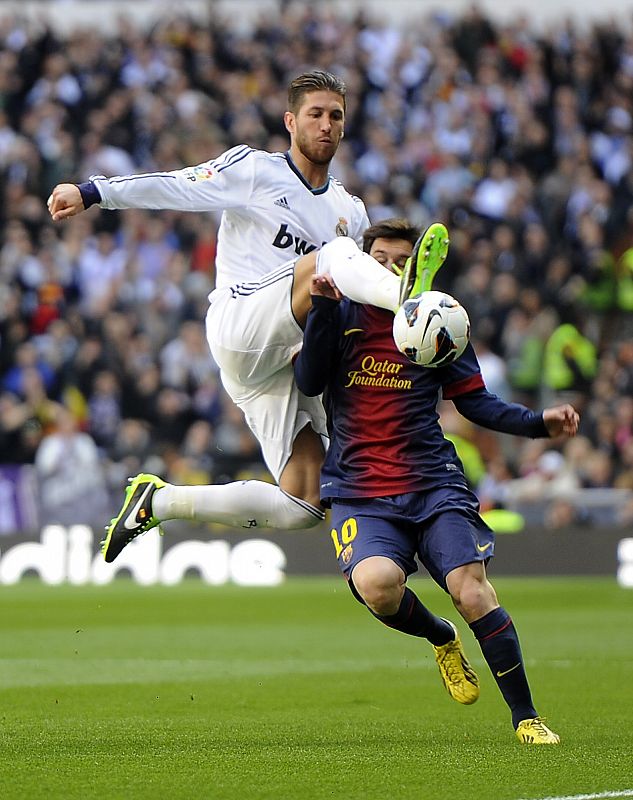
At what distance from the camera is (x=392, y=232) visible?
7195mm

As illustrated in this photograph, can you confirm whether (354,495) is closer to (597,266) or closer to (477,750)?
(477,750)

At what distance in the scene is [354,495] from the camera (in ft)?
22.9

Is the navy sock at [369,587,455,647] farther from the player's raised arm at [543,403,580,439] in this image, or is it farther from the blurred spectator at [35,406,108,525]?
the blurred spectator at [35,406,108,525]

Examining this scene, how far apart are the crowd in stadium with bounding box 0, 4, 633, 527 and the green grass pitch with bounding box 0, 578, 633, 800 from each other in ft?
12.3

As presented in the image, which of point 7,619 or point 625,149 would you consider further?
point 625,149

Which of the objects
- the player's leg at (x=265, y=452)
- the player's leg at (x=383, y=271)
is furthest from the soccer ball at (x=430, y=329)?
Answer: the player's leg at (x=265, y=452)

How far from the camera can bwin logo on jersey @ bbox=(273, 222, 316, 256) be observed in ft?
25.7

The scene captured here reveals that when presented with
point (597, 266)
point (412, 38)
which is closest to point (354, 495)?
point (597, 266)

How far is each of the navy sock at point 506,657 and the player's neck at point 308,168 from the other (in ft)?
7.88

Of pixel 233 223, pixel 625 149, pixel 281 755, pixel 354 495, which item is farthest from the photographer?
pixel 625 149

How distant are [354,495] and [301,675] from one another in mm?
2911

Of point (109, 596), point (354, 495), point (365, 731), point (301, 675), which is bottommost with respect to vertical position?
point (109, 596)

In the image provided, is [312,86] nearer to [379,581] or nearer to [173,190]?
[173,190]

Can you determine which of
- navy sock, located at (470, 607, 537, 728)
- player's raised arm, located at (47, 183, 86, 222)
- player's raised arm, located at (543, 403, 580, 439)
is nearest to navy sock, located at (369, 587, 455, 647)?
navy sock, located at (470, 607, 537, 728)
